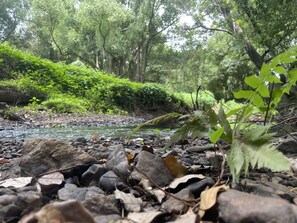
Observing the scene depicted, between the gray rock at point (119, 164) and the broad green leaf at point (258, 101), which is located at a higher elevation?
the broad green leaf at point (258, 101)

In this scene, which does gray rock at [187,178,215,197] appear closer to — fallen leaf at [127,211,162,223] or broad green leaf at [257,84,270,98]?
fallen leaf at [127,211,162,223]

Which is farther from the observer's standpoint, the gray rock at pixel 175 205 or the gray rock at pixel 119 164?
the gray rock at pixel 119 164

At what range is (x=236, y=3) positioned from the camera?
8844mm

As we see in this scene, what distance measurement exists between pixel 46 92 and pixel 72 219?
11.0m

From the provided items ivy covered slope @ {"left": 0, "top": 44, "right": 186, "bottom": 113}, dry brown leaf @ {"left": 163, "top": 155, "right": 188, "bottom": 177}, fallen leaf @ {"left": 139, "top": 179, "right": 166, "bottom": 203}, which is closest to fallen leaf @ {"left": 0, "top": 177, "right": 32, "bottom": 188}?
fallen leaf @ {"left": 139, "top": 179, "right": 166, "bottom": 203}

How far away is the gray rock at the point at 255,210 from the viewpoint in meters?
0.69

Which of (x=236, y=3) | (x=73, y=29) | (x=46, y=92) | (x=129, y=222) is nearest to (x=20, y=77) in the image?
(x=46, y=92)

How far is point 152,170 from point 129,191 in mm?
166

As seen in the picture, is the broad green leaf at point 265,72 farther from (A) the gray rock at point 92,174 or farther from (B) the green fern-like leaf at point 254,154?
(A) the gray rock at point 92,174

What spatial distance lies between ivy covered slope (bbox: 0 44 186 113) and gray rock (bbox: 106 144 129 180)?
843cm

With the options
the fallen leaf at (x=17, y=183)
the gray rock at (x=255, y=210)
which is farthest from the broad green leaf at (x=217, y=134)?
the fallen leaf at (x=17, y=183)

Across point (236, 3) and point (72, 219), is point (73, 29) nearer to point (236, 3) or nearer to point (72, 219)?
point (236, 3)

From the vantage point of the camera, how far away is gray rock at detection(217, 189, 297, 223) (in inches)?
27.3

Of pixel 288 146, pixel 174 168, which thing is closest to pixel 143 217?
pixel 174 168
